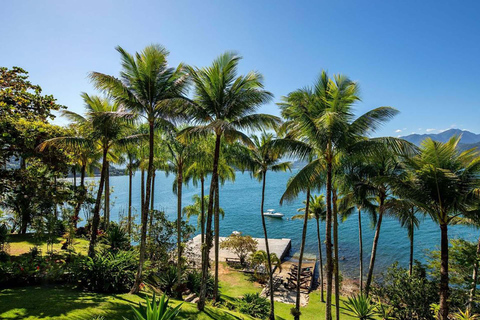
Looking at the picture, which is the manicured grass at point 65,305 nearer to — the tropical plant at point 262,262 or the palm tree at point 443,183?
the tropical plant at point 262,262

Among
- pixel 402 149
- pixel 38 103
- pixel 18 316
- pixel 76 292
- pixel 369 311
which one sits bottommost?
pixel 369 311

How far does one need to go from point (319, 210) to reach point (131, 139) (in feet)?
48.3

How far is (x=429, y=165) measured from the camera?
328 inches

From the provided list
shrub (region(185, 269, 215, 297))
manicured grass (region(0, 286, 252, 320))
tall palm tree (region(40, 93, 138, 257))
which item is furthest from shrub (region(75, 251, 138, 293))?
shrub (region(185, 269, 215, 297))

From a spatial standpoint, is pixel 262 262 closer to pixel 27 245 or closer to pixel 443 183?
pixel 443 183

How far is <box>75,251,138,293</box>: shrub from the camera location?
30.6ft

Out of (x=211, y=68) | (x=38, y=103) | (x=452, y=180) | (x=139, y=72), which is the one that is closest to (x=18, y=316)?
(x=38, y=103)

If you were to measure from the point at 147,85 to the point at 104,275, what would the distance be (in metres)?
7.45

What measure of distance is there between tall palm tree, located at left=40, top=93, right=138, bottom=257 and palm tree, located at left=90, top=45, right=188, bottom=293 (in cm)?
72

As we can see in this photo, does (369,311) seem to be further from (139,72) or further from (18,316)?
(139,72)

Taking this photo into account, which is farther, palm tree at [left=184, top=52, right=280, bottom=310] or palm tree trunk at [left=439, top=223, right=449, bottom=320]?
palm tree at [left=184, top=52, right=280, bottom=310]

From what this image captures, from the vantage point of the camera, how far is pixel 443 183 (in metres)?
8.44

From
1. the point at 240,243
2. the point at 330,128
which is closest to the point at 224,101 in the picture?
the point at 330,128

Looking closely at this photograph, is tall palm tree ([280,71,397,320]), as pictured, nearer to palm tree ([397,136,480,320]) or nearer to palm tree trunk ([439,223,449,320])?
palm tree ([397,136,480,320])
